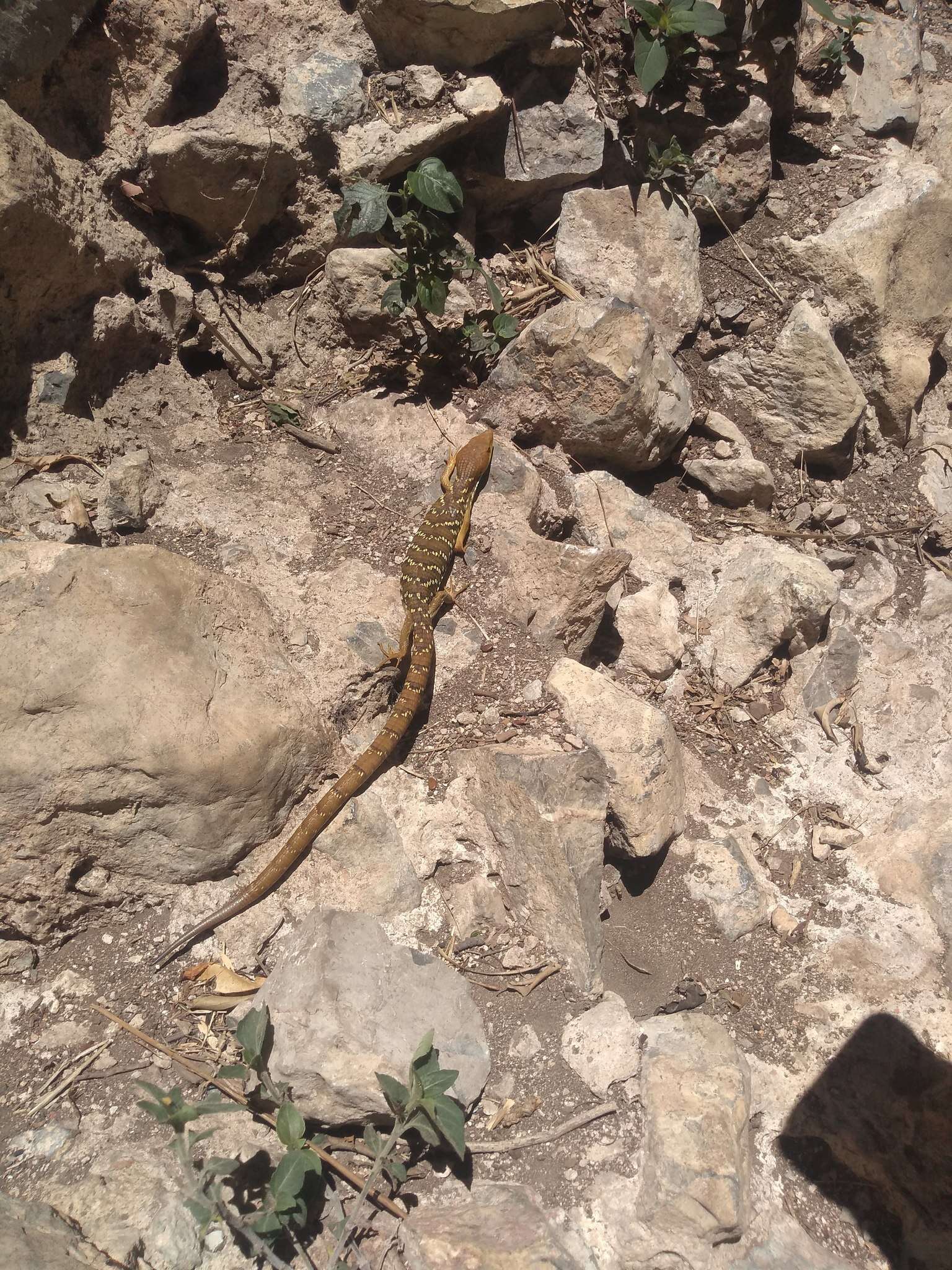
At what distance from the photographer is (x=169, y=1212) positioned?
2518 millimetres

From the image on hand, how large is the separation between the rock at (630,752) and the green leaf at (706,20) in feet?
11.3

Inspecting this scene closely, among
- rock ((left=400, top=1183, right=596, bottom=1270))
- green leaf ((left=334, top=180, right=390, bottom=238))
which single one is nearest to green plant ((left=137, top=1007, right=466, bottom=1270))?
rock ((left=400, top=1183, right=596, bottom=1270))

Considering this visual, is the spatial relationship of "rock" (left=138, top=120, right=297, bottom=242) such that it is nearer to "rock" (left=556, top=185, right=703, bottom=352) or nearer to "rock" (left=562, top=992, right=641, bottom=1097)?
"rock" (left=556, top=185, right=703, bottom=352)

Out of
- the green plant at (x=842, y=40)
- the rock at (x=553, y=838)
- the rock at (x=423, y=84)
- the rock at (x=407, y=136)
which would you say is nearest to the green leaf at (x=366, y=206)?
the rock at (x=407, y=136)

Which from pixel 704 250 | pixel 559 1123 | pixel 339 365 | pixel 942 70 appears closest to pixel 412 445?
pixel 339 365

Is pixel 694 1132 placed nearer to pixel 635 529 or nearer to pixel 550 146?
pixel 635 529

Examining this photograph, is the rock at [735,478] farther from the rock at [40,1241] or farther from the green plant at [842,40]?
the rock at [40,1241]

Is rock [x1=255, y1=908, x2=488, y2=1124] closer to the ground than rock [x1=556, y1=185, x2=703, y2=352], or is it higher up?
closer to the ground

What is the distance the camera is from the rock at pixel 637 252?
464cm

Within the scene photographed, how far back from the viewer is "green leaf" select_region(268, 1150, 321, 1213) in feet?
7.79

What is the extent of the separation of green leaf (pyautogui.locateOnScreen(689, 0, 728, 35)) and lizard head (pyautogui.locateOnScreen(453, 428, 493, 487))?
2.38m

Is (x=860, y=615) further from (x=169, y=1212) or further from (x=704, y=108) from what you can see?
(x=169, y=1212)

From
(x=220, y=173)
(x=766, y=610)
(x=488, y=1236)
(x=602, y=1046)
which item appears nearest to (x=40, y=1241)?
(x=488, y=1236)

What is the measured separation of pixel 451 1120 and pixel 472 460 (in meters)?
3.05
